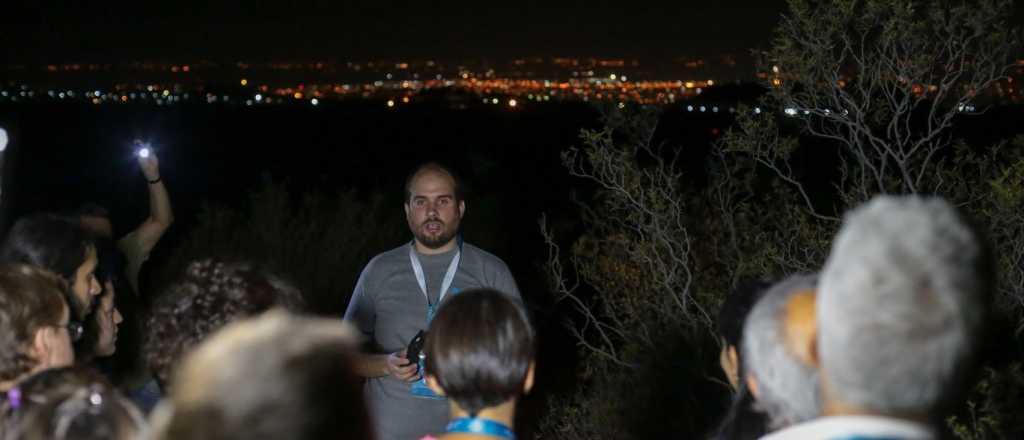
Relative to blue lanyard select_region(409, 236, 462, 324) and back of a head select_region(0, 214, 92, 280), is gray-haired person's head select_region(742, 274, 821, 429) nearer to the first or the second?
back of a head select_region(0, 214, 92, 280)

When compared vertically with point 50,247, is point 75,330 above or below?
below

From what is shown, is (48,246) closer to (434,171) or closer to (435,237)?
(435,237)

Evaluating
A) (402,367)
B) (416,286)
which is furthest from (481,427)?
(416,286)

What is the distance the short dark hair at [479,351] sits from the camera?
9.91 feet

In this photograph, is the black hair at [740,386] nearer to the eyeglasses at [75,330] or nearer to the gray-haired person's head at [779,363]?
the gray-haired person's head at [779,363]

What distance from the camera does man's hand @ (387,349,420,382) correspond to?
4.72 metres

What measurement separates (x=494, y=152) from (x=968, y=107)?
40.9 meters

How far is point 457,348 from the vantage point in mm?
3045

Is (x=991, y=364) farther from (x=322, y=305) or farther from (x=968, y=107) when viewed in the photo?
(x=322, y=305)

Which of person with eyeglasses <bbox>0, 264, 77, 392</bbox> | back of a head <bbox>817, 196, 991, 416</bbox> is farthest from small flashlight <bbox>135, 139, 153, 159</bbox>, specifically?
back of a head <bbox>817, 196, 991, 416</bbox>

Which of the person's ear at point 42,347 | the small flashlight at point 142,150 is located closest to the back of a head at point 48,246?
the person's ear at point 42,347

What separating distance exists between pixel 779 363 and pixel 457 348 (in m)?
0.85

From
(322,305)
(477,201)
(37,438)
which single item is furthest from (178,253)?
(37,438)

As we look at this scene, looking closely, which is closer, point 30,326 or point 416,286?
point 30,326
